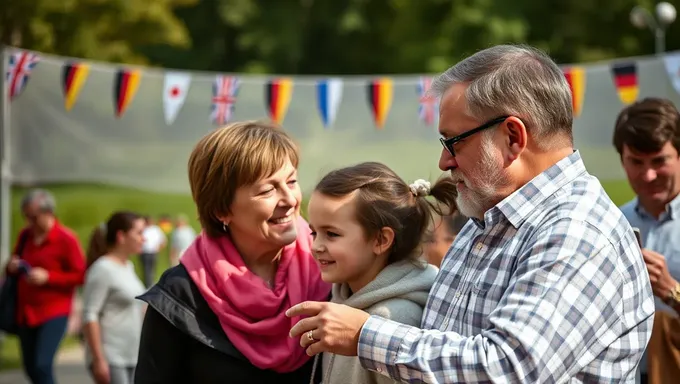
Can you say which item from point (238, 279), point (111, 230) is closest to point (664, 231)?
point (238, 279)

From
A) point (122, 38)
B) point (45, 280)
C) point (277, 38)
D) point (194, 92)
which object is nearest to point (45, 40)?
point (122, 38)

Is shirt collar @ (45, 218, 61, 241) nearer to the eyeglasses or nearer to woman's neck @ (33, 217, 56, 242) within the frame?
woman's neck @ (33, 217, 56, 242)

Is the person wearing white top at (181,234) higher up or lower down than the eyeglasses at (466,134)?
lower down

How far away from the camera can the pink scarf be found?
289 cm

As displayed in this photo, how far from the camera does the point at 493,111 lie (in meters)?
2.18

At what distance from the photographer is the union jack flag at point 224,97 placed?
11.5 m

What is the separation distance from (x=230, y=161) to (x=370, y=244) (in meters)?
0.51

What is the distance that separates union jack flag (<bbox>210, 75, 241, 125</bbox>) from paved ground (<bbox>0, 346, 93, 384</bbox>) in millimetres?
3185

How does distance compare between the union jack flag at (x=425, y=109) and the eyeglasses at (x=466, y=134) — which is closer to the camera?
the eyeglasses at (x=466, y=134)

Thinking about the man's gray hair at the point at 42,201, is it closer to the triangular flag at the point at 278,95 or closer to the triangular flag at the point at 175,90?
Answer: the triangular flag at the point at 175,90

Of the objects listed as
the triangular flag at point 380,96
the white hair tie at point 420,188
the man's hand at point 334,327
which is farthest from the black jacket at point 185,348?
the triangular flag at point 380,96

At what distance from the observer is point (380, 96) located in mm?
11961

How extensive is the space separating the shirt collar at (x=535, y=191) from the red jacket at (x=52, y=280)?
19.5 ft

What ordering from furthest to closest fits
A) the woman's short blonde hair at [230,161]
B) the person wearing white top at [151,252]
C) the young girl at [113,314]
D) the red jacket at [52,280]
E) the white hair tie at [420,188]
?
1. the person wearing white top at [151,252]
2. the red jacket at [52,280]
3. the young girl at [113,314]
4. the woman's short blonde hair at [230,161]
5. the white hair tie at [420,188]
